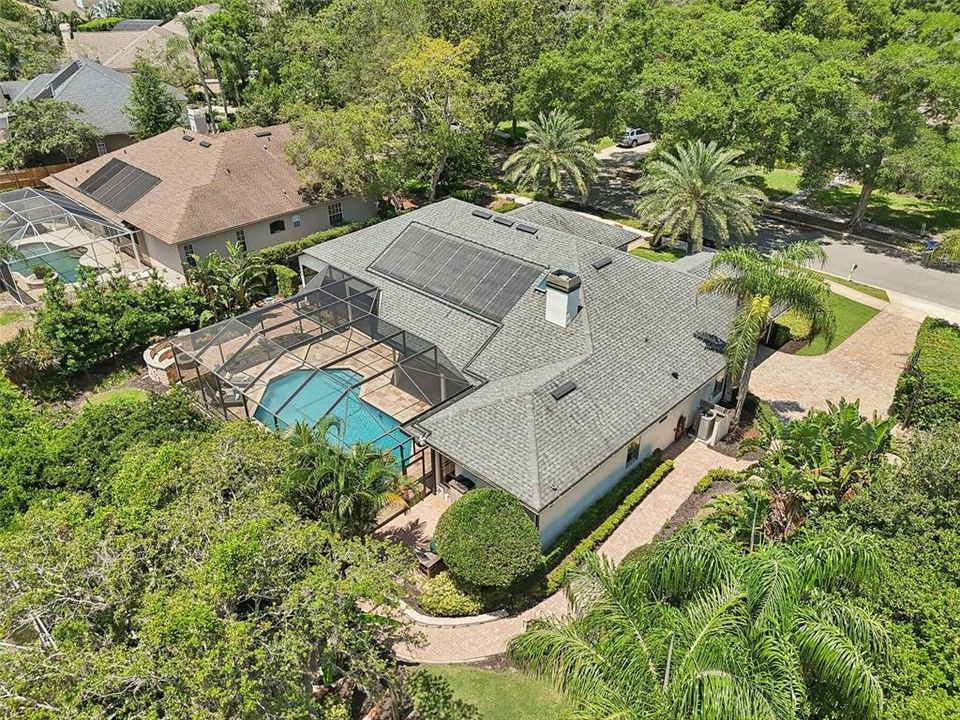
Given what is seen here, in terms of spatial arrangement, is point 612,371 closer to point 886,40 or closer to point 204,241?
point 204,241

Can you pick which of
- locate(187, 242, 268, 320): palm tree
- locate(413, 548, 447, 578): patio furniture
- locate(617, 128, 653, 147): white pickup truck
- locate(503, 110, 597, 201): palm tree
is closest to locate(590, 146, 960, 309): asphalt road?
locate(503, 110, 597, 201): palm tree

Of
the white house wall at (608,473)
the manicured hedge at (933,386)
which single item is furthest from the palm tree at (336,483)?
the manicured hedge at (933,386)

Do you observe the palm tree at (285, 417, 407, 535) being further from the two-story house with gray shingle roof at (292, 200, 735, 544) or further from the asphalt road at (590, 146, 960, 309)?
the asphalt road at (590, 146, 960, 309)

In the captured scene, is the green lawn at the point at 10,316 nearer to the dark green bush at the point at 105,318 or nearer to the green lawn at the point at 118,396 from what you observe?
the dark green bush at the point at 105,318

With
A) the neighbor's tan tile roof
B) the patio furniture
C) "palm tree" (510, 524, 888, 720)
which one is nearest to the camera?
"palm tree" (510, 524, 888, 720)

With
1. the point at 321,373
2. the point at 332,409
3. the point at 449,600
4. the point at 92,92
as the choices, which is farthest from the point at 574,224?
the point at 92,92

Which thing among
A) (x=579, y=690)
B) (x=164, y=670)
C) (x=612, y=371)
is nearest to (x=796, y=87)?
(x=612, y=371)
